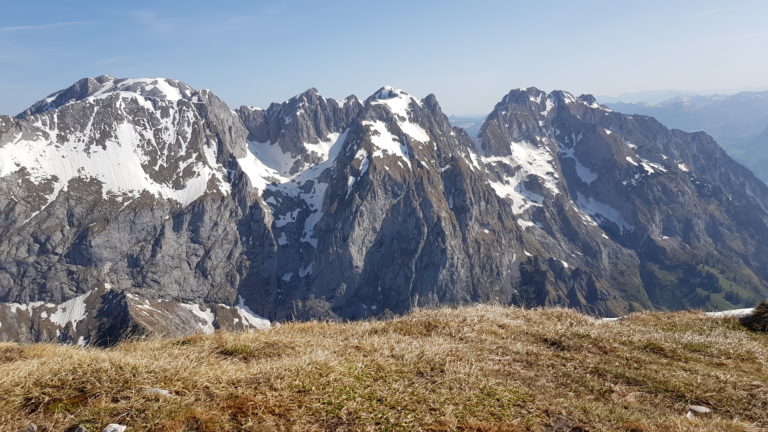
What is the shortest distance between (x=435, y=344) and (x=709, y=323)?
13.9 metres

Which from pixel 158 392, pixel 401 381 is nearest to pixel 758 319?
pixel 401 381

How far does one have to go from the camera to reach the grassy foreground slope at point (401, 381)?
749cm

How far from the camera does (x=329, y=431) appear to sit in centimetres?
718

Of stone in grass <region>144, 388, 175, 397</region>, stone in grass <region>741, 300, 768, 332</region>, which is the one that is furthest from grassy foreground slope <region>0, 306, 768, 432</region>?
stone in grass <region>741, 300, 768, 332</region>

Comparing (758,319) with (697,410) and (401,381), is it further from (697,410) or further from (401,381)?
(401,381)

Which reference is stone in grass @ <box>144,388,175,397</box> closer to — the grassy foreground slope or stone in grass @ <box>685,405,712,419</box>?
the grassy foreground slope

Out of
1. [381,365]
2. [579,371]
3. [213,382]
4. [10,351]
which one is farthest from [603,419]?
[10,351]

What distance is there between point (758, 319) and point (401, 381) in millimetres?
17500

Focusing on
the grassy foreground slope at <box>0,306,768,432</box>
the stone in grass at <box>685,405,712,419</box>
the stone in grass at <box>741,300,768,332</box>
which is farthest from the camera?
the stone in grass at <box>741,300,768,332</box>

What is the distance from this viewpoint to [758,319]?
17.7 meters

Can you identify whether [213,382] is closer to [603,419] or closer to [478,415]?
[478,415]

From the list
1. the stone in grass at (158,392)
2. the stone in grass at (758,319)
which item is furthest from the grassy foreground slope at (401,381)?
the stone in grass at (758,319)

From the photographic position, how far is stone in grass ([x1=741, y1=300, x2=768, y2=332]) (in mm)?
17188

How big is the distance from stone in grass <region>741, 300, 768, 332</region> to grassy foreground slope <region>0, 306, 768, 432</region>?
2.02 metres
